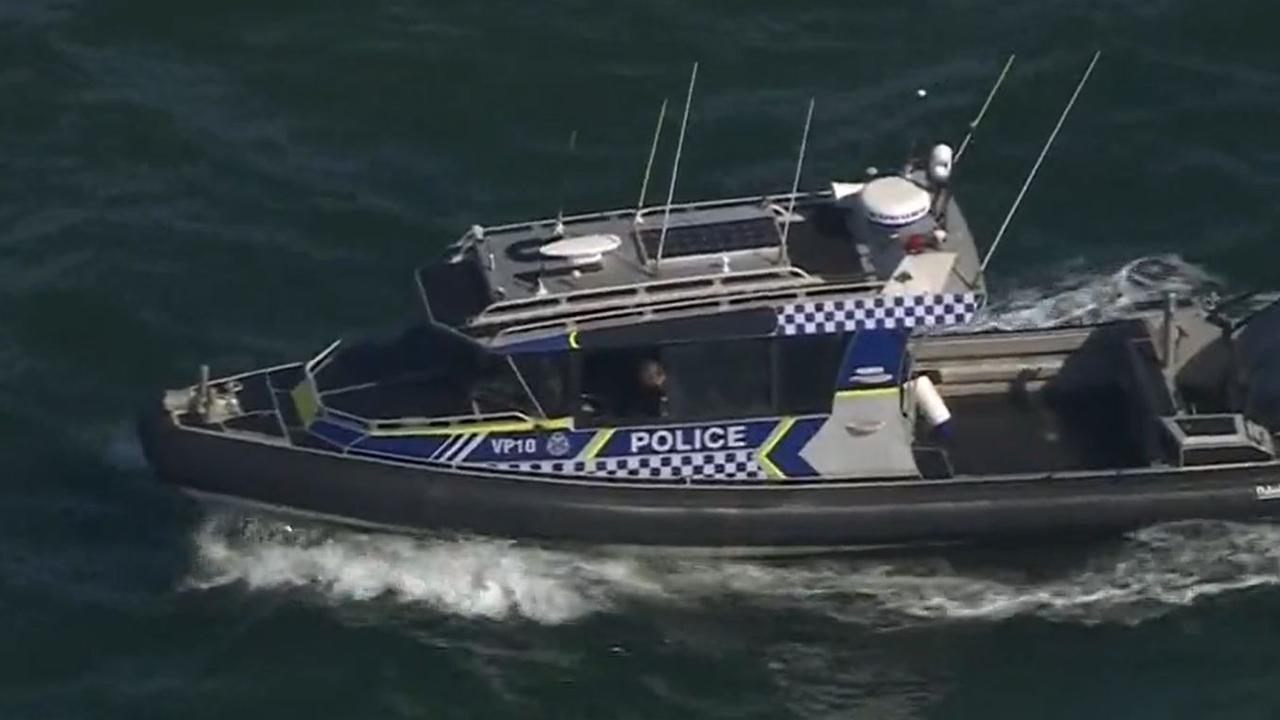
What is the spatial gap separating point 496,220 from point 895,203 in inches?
251

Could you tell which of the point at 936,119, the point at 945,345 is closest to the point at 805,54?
the point at 936,119

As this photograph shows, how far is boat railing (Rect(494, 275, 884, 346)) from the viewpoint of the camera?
2034 centimetres

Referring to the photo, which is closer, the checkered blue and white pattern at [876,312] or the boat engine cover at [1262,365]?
the checkered blue and white pattern at [876,312]

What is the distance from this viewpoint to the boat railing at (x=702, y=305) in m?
20.3

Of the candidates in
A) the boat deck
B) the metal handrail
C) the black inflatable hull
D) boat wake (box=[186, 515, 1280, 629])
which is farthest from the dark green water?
the metal handrail

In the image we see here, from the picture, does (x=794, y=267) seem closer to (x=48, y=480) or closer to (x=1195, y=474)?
(x=1195, y=474)

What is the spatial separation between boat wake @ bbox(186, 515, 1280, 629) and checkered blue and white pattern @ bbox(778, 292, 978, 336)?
2036 millimetres

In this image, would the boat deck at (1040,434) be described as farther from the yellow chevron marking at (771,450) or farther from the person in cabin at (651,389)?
the person in cabin at (651,389)

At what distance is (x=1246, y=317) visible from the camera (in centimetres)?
2339

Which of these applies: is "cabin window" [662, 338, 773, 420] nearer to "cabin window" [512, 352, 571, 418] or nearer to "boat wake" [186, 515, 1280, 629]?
Result: "cabin window" [512, 352, 571, 418]

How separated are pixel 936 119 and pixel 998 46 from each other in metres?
1.56

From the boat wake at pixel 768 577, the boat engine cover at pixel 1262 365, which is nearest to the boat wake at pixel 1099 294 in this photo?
the boat engine cover at pixel 1262 365

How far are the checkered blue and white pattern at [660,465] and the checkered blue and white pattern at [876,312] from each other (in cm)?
115

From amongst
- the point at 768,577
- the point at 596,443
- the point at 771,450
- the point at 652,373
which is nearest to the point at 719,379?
the point at 652,373
